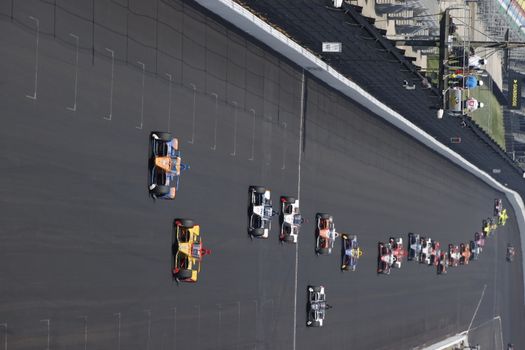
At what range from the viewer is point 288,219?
34.3 m

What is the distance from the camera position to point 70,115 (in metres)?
21.3

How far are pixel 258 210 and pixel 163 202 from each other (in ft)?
20.4

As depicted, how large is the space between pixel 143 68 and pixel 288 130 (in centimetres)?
1114

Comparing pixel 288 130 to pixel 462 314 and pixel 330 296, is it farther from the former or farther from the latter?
pixel 462 314

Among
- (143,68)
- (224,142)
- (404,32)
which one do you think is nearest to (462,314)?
(404,32)

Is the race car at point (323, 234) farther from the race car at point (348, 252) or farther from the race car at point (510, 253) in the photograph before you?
the race car at point (510, 253)

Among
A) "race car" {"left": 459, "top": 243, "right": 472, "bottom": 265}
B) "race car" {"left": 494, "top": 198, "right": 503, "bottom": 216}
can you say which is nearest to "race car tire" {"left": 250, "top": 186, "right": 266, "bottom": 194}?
"race car" {"left": 459, "top": 243, "right": 472, "bottom": 265}

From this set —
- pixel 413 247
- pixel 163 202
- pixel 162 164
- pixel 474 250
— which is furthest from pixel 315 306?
pixel 474 250

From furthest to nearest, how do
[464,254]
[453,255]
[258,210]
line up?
[464,254], [453,255], [258,210]

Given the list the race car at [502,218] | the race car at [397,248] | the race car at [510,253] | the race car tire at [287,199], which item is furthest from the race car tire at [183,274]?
the race car at [510,253]

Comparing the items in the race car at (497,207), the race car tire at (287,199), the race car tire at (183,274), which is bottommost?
the race car tire at (183,274)

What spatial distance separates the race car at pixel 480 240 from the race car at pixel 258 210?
39.0 m

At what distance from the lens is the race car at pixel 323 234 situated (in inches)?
1495

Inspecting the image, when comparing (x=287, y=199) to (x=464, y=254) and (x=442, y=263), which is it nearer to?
(x=442, y=263)
